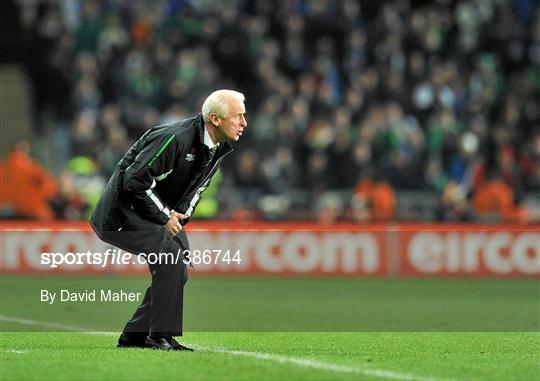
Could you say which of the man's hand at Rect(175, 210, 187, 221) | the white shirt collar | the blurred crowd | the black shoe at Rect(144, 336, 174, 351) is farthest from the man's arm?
the blurred crowd

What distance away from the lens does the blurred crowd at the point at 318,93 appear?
24.0 meters

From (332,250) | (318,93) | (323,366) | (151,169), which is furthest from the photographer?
(318,93)

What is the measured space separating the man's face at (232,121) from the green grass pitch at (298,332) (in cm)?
175

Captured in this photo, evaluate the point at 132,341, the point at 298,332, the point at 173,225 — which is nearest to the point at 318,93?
the point at 298,332

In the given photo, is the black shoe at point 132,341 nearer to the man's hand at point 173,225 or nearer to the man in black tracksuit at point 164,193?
the man in black tracksuit at point 164,193

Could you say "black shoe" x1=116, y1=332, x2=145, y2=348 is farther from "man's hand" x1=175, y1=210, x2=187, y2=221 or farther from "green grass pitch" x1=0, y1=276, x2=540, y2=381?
"man's hand" x1=175, y1=210, x2=187, y2=221

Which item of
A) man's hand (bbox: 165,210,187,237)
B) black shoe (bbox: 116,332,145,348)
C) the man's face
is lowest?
black shoe (bbox: 116,332,145,348)

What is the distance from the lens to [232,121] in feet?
32.8

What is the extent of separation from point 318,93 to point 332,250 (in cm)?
459

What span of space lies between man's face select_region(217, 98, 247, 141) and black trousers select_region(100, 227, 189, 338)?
95 cm

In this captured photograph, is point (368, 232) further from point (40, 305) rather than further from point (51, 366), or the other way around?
point (51, 366)

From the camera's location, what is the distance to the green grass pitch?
29.7 ft

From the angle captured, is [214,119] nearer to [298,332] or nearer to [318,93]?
[298,332]

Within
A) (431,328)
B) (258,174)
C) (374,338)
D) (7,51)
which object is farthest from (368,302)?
(7,51)
